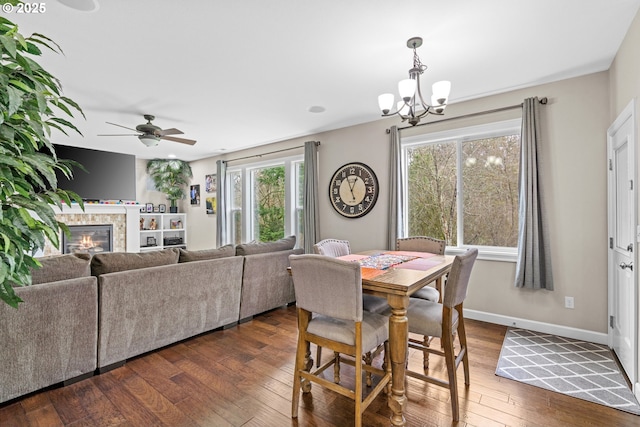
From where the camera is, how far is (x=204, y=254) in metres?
3.14

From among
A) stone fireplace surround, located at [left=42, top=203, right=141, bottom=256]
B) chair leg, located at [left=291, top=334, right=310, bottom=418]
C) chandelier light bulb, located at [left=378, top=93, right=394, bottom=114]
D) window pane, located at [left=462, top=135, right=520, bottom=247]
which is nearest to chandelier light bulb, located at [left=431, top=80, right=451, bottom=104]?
chandelier light bulb, located at [left=378, top=93, right=394, bottom=114]

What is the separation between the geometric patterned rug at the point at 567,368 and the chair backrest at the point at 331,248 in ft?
5.45

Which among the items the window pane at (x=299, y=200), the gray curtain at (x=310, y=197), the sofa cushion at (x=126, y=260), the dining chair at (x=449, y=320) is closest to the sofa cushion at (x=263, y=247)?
the gray curtain at (x=310, y=197)

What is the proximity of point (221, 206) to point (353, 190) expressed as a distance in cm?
318

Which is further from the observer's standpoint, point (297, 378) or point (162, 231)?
point (162, 231)

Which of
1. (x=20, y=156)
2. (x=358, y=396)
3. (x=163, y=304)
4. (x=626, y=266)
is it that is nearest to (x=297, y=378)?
(x=358, y=396)

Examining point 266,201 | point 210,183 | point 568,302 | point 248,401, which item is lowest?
point 248,401

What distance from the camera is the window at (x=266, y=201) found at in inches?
215

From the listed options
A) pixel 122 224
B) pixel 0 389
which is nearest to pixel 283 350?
pixel 0 389

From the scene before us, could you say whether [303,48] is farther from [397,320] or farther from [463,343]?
[463,343]

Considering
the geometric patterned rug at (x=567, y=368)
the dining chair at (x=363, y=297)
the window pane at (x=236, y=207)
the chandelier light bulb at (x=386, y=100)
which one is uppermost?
the chandelier light bulb at (x=386, y=100)

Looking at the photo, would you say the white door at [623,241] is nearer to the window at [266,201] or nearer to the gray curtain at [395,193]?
the gray curtain at [395,193]

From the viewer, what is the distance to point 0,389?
1.97 meters

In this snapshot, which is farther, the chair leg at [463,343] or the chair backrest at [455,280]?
the chair leg at [463,343]
